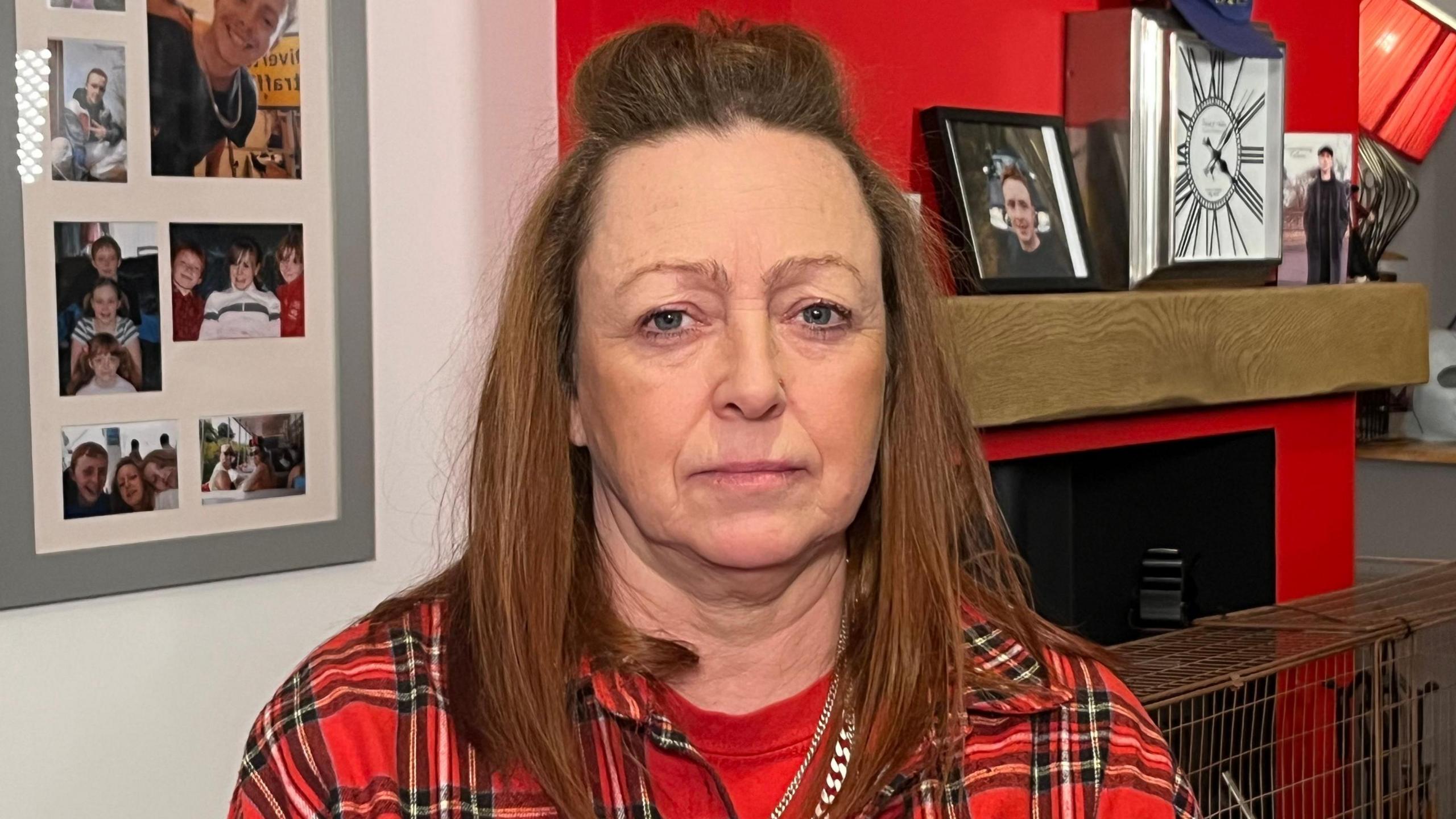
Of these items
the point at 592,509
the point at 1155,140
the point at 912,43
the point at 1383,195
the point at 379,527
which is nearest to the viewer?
the point at 592,509

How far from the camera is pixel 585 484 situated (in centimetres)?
131

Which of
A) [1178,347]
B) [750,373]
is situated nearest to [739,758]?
[750,373]

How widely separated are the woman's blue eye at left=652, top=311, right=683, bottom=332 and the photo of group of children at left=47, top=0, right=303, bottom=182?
0.81 m

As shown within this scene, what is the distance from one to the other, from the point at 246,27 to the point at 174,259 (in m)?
0.26

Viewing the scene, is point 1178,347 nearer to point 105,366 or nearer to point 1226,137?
point 1226,137

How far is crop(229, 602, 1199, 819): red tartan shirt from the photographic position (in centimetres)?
116

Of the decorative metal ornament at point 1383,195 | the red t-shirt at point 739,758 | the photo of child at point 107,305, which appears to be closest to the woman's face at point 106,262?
the photo of child at point 107,305

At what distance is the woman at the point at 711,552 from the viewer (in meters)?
1.15

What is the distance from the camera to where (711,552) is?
1136 millimetres

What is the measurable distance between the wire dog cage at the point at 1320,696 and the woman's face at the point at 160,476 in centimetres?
109

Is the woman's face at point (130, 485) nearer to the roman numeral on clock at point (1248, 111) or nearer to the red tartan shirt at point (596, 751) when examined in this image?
the red tartan shirt at point (596, 751)

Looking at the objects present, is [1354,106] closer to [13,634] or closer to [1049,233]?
[1049,233]

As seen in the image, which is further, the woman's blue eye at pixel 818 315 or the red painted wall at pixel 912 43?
the red painted wall at pixel 912 43

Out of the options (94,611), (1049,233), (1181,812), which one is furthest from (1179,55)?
(94,611)
